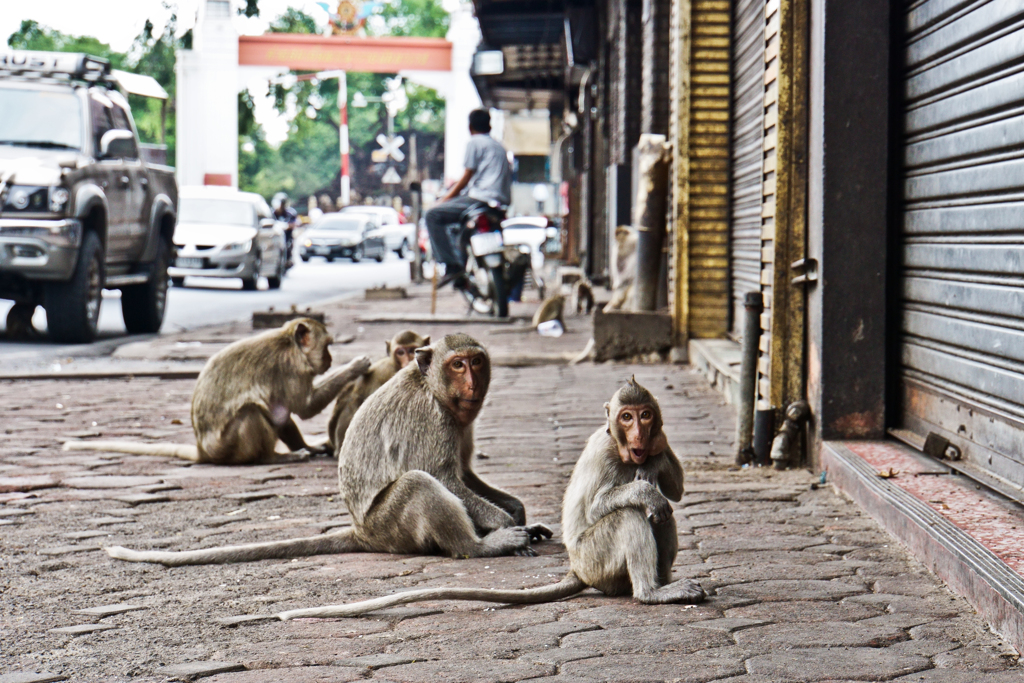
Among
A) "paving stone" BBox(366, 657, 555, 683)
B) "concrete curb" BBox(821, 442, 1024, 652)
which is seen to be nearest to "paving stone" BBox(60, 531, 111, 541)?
"paving stone" BBox(366, 657, 555, 683)

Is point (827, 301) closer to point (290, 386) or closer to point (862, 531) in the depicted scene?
point (862, 531)

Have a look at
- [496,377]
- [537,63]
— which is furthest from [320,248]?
[496,377]

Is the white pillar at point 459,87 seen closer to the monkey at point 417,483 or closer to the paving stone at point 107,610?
the monkey at point 417,483

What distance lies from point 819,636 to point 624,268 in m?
8.47

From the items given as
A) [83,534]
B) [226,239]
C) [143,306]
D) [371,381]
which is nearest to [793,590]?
[83,534]

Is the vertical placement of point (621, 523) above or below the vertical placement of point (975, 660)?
above

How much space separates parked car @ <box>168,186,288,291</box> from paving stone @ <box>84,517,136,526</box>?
638 inches

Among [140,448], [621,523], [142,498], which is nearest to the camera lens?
[621,523]

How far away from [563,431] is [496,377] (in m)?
2.71

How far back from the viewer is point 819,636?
331cm

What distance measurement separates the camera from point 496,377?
32.0ft

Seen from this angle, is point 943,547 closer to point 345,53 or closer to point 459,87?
point 459,87

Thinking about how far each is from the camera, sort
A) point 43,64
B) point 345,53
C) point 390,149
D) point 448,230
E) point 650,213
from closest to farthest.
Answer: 1. point 650,213
2. point 43,64
3. point 448,230
4. point 345,53
5. point 390,149

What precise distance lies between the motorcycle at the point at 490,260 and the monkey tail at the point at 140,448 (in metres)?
7.07
